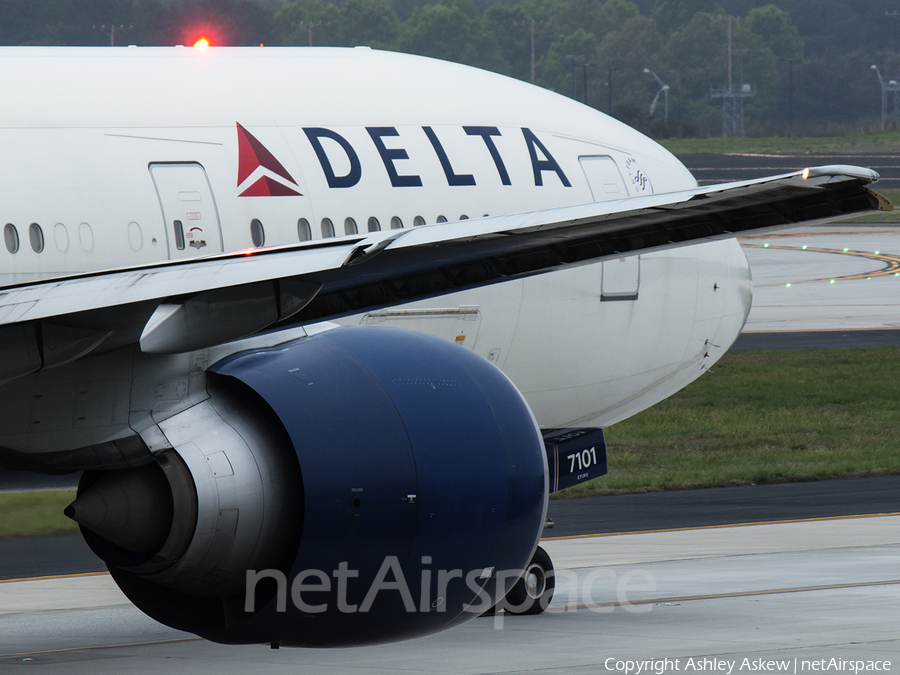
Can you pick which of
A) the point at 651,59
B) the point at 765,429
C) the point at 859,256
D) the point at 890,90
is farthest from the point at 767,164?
the point at 765,429

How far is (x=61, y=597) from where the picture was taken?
49.8ft

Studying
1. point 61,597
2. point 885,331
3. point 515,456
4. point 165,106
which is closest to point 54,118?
point 165,106

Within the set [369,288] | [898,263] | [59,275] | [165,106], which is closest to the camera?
[369,288]

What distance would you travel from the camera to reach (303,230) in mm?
11609

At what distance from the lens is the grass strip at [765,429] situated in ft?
76.3

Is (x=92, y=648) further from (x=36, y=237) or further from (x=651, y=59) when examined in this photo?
(x=651, y=59)

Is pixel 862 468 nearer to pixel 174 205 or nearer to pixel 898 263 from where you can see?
pixel 174 205

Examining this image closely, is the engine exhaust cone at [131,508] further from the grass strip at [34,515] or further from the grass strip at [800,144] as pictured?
the grass strip at [800,144]

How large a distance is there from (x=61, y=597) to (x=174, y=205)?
5.71 metres

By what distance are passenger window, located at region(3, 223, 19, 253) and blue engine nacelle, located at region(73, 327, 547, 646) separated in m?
1.72

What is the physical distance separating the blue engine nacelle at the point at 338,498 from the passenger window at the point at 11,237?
1718 mm

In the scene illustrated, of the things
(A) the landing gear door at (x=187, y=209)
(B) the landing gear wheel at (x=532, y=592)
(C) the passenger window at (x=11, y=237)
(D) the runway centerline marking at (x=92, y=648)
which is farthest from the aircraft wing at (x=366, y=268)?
(B) the landing gear wheel at (x=532, y=592)

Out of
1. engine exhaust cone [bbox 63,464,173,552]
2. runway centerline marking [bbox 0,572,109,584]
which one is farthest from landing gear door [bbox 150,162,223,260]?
runway centerline marking [bbox 0,572,109,584]

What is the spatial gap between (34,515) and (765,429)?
13.1 m
